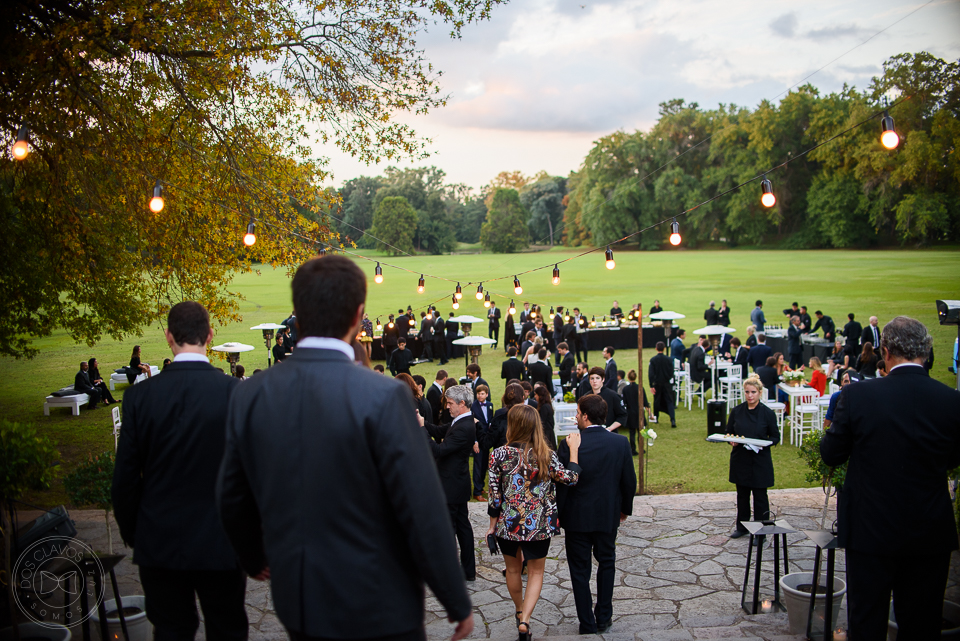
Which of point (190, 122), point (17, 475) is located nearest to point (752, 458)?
point (17, 475)

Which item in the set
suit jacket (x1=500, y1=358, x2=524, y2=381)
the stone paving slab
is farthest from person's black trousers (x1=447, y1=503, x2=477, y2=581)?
suit jacket (x1=500, y1=358, x2=524, y2=381)

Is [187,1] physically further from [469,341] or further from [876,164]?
[876,164]

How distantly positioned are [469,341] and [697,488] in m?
9.94

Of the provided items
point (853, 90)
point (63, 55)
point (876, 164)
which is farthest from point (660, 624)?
point (853, 90)

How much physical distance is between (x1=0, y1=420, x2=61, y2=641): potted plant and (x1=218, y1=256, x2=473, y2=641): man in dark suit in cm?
299

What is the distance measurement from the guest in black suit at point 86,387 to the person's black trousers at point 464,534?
536 inches

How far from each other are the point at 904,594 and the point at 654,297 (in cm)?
3773

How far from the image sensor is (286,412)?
1523 millimetres

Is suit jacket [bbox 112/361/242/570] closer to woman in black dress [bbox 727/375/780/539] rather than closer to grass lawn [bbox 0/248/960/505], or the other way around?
woman in black dress [bbox 727/375/780/539]

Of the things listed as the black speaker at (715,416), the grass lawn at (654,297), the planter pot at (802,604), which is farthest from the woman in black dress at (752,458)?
the black speaker at (715,416)

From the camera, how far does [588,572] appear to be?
14.0ft

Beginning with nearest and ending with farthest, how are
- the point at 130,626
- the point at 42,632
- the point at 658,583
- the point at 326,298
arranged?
the point at 326,298 → the point at 42,632 → the point at 130,626 → the point at 658,583

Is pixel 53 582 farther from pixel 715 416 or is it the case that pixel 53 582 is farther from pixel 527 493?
pixel 715 416

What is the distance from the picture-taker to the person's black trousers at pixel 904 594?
2.89 m
